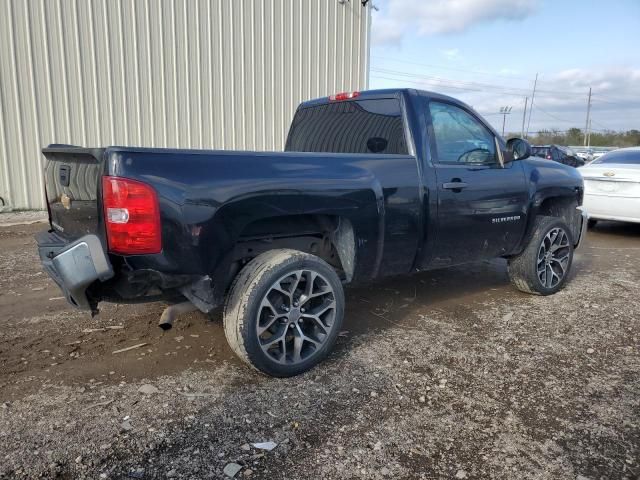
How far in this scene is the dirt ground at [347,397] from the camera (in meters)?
2.47

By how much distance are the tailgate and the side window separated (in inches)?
100

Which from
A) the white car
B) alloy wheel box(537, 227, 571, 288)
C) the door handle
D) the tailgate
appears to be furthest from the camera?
the white car

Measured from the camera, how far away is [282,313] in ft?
10.8

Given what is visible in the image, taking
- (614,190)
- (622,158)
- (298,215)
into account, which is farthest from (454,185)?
(622,158)

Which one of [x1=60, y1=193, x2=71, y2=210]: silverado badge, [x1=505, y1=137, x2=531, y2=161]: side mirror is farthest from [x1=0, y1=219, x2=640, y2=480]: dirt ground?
[x1=505, y1=137, x2=531, y2=161]: side mirror

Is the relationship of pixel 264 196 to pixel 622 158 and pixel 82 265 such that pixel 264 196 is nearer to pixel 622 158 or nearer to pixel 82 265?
pixel 82 265

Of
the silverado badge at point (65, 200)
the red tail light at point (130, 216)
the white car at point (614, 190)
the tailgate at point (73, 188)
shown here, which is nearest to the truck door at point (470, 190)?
the red tail light at point (130, 216)

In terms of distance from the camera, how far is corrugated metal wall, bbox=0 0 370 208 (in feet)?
30.8

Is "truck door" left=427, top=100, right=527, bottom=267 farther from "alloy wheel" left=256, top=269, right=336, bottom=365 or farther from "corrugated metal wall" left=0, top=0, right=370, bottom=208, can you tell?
"corrugated metal wall" left=0, top=0, right=370, bottom=208

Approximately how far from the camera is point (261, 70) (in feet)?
39.7

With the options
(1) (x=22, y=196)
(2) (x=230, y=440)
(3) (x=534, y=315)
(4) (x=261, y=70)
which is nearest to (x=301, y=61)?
(4) (x=261, y=70)

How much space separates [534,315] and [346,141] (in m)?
2.32

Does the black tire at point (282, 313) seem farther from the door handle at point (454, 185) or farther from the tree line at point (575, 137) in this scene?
the tree line at point (575, 137)

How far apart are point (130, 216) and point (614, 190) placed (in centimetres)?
800
